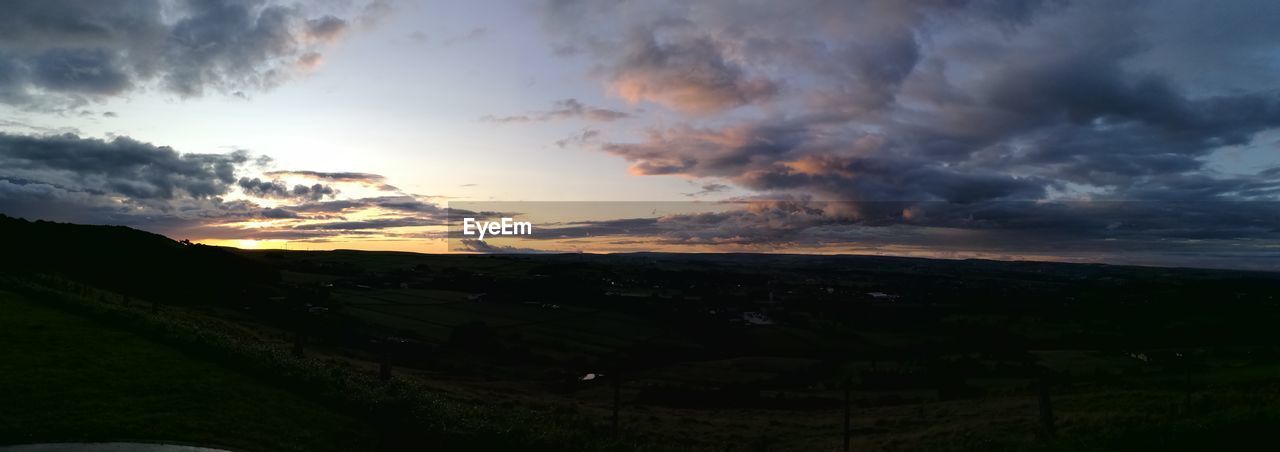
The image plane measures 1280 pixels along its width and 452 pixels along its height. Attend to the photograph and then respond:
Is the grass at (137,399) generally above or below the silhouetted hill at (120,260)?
below

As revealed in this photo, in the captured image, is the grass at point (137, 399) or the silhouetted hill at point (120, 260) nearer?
the grass at point (137, 399)

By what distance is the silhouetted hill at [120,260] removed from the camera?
5556 cm

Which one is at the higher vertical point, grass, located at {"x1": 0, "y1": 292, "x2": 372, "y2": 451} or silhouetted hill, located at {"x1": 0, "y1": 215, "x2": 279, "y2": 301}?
silhouetted hill, located at {"x1": 0, "y1": 215, "x2": 279, "y2": 301}

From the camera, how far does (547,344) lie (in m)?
89.7

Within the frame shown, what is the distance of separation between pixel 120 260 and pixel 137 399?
2273 inches

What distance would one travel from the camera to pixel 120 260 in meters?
64.7

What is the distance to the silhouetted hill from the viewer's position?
182ft

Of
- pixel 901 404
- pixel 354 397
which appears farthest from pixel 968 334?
pixel 354 397

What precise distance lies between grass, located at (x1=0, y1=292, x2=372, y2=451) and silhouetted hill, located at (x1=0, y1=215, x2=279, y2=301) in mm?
28292

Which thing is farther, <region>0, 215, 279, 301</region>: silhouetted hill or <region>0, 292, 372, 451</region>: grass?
<region>0, 215, 279, 301</region>: silhouetted hill

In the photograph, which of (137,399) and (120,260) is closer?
(137,399)

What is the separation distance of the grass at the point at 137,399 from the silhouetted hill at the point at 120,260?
28.3m

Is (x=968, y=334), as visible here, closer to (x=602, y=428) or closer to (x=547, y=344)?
(x=547, y=344)

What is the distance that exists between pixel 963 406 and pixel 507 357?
177 feet
